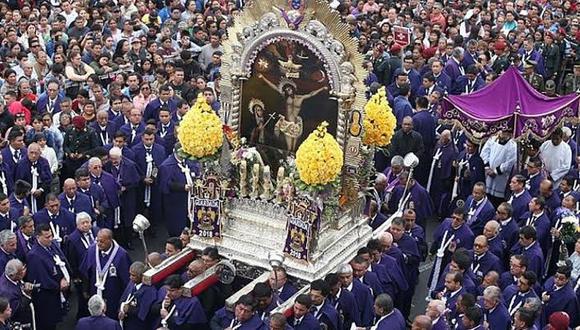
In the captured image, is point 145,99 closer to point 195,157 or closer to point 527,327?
point 195,157

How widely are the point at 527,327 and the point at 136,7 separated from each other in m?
16.7

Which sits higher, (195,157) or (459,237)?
(195,157)

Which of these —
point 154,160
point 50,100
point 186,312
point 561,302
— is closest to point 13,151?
point 154,160

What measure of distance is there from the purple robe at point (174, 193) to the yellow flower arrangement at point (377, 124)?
3.38 meters

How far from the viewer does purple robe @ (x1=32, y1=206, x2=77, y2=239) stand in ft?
Answer: 43.5

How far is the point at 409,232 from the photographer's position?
527 inches

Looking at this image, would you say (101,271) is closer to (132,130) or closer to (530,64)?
(132,130)

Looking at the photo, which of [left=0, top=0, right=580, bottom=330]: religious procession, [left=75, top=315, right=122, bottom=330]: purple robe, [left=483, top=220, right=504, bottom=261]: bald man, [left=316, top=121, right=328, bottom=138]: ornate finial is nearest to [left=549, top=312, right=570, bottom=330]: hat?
[left=0, top=0, right=580, bottom=330]: religious procession

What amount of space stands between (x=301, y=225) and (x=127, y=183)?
4.10 meters

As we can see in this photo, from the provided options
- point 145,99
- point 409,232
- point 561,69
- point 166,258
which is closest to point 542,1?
point 561,69

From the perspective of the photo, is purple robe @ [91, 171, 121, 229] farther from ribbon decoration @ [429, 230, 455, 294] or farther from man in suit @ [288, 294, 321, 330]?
ribbon decoration @ [429, 230, 455, 294]

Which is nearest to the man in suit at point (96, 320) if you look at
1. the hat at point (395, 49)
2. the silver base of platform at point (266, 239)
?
the silver base of platform at point (266, 239)

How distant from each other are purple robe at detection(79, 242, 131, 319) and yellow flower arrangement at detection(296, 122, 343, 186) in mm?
2723

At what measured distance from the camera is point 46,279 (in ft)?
40.2
